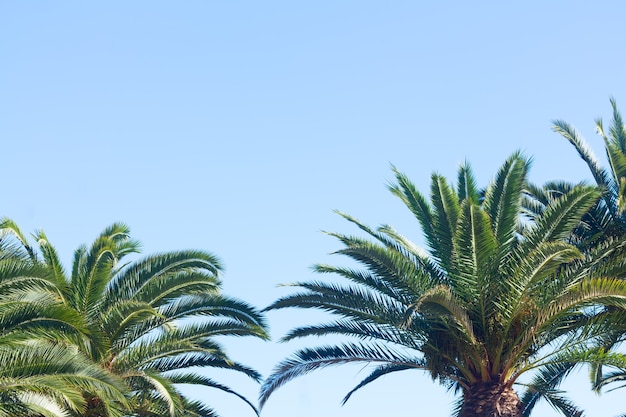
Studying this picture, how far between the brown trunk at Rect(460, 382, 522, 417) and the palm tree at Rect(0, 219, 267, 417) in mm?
5168

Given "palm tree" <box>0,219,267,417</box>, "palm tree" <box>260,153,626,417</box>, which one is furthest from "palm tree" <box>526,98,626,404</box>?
"palm tree" <box>0,219,267,417</box>

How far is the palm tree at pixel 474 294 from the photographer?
59.3 feet

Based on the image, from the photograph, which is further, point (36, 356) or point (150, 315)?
point (150, 315)

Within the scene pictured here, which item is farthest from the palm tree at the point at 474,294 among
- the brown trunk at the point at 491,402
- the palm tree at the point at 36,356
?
the palm tree at the point at 36,356

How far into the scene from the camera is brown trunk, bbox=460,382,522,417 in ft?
60.3

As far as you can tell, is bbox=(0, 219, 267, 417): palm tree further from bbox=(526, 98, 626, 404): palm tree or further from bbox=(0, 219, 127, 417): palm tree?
bbox=(526, 98, 626, 404): palm tree

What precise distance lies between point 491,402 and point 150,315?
731 cm

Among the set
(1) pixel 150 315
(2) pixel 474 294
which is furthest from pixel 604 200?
(1) pixel 150 315

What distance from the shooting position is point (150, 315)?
20609 millimetres

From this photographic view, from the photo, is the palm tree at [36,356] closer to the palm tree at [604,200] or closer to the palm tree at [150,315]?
the palm tree at [150,315]

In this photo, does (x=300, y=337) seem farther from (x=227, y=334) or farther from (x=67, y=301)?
(x=67, y=301)

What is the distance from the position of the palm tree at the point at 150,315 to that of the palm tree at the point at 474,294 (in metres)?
2.12

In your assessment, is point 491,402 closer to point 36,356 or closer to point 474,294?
point 474,294

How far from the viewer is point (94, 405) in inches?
780
